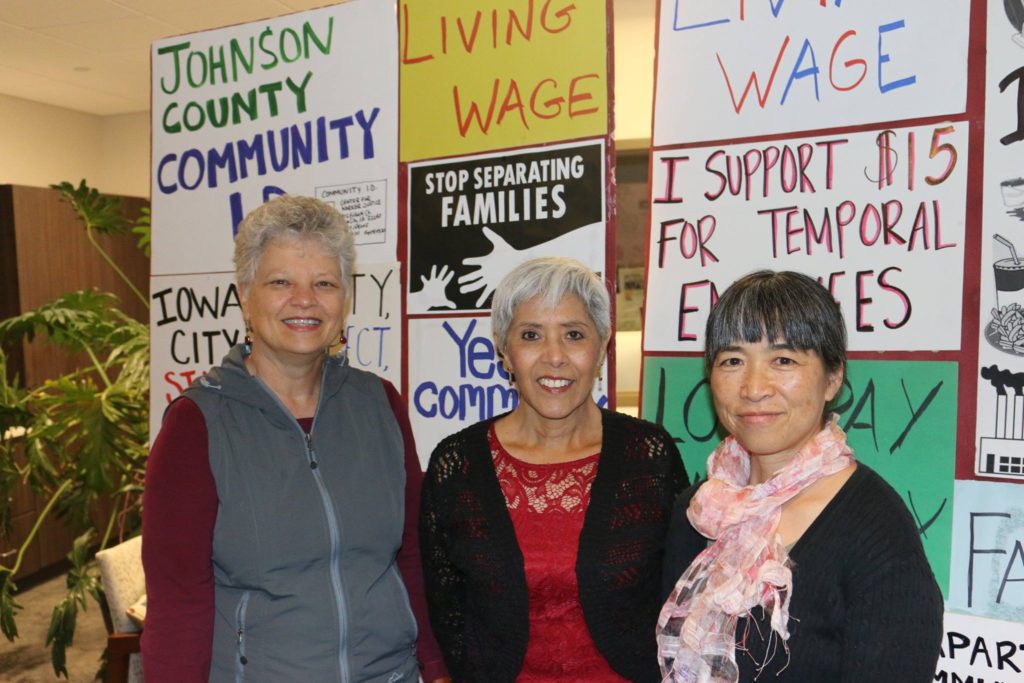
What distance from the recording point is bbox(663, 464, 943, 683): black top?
1.17 m

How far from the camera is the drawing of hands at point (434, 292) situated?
2.27 metres

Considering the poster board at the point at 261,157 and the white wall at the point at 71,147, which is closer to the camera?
the poster board at the point at 261,157

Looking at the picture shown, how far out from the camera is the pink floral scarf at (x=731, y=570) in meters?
1.27

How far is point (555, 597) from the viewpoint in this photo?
160cm

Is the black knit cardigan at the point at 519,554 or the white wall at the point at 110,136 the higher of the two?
the white wall at the point at 110,136

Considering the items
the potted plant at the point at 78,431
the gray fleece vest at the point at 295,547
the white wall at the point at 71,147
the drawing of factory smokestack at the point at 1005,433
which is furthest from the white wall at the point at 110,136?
the gray fleece vest at the point at 295,547

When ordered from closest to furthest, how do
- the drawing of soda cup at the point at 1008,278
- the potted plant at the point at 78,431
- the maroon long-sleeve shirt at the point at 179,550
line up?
the maroon long-sleeve shirt at the point at 179,550 → the drawing of soda cup at the point at 1008,278 → the potted plant at the point at 78,431

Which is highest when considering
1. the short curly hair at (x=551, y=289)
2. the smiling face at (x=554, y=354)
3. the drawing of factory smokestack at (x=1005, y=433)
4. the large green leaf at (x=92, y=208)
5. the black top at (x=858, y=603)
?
the large green leaf at (x=92, y=208)

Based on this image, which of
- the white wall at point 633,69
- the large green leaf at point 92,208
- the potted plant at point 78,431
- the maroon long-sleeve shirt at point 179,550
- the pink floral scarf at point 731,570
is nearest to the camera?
the pink floral scarf at point 731,570

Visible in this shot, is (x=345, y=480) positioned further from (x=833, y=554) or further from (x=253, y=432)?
(x=833, y=554)

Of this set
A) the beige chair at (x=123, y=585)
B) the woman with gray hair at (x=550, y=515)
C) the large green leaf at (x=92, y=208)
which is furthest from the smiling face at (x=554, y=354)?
the large green leaf at (x=92, y=208)

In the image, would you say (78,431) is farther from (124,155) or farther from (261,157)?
(124,155)

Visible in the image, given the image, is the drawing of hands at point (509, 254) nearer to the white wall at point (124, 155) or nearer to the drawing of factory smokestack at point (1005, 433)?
the drawing of factory smokestack at point (1005, 433)

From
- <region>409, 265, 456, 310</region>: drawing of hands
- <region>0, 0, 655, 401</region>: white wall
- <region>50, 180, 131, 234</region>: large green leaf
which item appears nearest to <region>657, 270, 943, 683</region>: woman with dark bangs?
<region>409, 265, 456, 310</region>: drawing of hands
